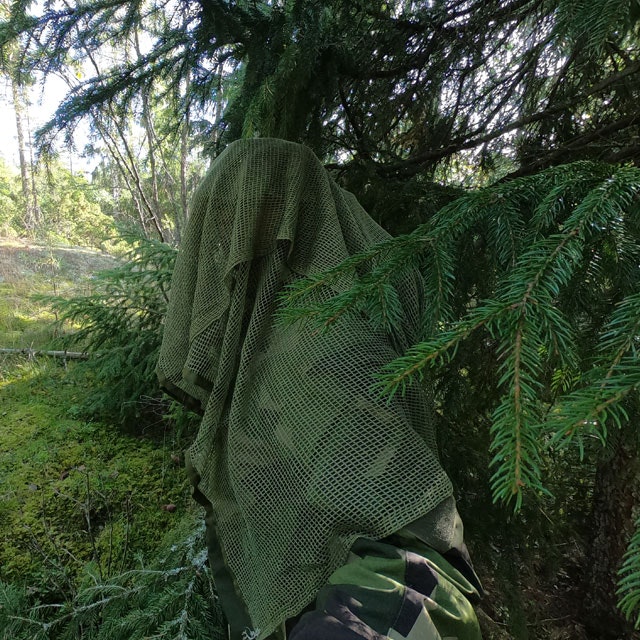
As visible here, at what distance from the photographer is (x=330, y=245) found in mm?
1168

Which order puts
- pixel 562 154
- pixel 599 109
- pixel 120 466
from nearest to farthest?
pixel 562 154
pixel 599 109
pixel 120 466

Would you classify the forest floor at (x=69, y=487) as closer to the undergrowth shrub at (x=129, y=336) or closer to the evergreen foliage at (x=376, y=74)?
the undergrowth shrub at (x=129, y=336)

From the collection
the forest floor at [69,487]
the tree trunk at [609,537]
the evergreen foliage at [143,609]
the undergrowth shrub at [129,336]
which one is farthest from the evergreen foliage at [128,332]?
the tree trunk at [609,537]

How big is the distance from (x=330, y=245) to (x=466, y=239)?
0.46 m

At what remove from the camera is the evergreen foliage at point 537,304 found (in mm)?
569

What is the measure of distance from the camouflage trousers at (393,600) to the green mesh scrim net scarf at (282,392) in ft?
0.22

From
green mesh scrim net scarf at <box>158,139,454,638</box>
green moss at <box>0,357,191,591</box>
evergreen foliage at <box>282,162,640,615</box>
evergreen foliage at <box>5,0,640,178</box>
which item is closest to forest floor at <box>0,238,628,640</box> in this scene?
green moss at <box>0,357,191,591</box>

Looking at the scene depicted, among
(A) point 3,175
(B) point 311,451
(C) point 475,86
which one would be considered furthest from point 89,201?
(B) point 311,451

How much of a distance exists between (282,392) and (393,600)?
530 millimetres

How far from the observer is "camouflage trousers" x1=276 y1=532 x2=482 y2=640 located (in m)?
0.67

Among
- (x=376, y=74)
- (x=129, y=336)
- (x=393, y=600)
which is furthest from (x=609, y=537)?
(x=129, y=336)

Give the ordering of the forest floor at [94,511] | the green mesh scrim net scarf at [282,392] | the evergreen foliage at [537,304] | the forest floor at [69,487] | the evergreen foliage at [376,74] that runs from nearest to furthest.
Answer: the evergreen foliage at [537,304] → the green mesh scrim net scarf at [282,392] → the evergreen foliage at [376,74] → the forest floor at [94,511] → the forest floor at [69,487]

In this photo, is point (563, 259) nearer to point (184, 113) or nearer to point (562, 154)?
point (562, 154)

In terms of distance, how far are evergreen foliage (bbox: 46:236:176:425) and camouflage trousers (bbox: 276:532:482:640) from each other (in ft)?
9.09
